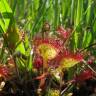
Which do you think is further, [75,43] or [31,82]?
[75,43]

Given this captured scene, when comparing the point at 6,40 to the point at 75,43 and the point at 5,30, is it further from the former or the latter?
the point at 75,43

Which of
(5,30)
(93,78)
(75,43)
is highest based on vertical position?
(5,30)

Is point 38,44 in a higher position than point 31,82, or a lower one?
higher

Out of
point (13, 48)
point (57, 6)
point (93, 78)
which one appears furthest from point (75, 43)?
point (57, 6)

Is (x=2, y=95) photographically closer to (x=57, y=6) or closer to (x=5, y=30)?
(x=5, y=30)

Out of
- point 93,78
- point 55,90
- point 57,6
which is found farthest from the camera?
point 57,6

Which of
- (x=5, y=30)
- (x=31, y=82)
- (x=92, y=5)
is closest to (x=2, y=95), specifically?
(x=31, y=82)

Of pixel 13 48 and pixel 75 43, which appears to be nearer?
pixel 13 48

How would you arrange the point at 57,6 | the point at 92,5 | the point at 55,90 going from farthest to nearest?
the point at 57,6 < the point at 92,5 < the point at 55,90

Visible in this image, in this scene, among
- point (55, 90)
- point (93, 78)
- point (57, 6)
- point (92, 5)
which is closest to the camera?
point (55, 90)
